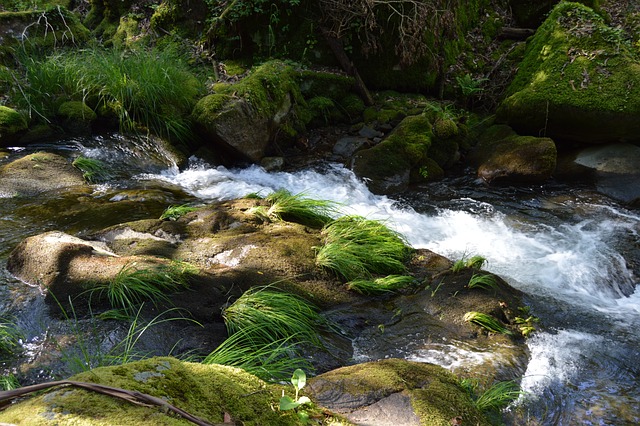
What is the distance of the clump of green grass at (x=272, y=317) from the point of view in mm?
3428

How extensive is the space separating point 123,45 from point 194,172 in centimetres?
513

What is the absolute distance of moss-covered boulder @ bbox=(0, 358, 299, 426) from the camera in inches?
45.4

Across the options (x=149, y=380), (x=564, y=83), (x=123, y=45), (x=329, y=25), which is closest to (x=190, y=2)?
(x=123, y=45)

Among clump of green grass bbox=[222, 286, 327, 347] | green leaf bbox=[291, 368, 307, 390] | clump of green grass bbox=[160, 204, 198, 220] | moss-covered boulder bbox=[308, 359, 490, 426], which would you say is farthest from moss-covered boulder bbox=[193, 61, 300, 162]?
green leaf bbox=[291, 368, 307, 390]

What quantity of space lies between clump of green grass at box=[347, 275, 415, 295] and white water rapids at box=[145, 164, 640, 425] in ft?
4.14

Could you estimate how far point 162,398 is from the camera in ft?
4.48

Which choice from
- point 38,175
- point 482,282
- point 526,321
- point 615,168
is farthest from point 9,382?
point 615,168

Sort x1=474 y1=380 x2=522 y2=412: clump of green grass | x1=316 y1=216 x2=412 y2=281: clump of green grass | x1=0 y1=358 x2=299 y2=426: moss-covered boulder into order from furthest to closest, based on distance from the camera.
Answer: x1=316 y1=216 x2=412 y2=281: clump of green grass → x1=474 y1=380 x2=522 y2=412: clump of green grass → x1=0 y1=358 x2=299 y2=426: moss-covered boulder

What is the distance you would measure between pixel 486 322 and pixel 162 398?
3.19 metres

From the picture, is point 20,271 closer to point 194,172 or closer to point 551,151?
point 194,172

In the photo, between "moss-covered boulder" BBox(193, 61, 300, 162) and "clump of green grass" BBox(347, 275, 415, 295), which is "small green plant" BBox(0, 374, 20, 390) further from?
"moss-covered boulder" BBox(193, 61, 300, 162)

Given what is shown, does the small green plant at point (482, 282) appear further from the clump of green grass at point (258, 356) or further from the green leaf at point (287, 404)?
the green leaf at point (287, 404)

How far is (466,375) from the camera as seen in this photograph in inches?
133

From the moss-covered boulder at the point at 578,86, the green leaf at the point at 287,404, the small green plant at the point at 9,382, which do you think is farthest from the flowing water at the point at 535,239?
the green leaf at the point at 287,404
